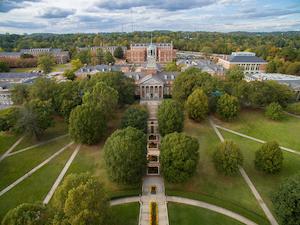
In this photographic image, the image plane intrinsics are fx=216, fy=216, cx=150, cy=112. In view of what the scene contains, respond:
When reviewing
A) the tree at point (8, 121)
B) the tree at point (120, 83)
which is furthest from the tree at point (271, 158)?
the tree at point (8, 121)

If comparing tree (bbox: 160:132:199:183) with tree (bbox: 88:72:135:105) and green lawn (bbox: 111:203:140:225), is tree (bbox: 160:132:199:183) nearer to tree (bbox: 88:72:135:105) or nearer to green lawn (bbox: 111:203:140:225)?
green lawn (bbox: 111:203:140:225)

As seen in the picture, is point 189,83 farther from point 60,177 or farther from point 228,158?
point 60,177

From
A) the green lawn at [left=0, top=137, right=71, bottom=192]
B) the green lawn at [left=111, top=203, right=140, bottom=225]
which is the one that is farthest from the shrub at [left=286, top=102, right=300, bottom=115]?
the green lawn at [left=0, top=137, right=71, bottom=192]

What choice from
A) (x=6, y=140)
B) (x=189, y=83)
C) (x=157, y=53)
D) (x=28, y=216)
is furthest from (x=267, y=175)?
(x=157, y=53)

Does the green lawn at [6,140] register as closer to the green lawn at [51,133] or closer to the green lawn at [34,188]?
the green lawn at [51,133]

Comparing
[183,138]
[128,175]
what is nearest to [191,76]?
[183,138]
